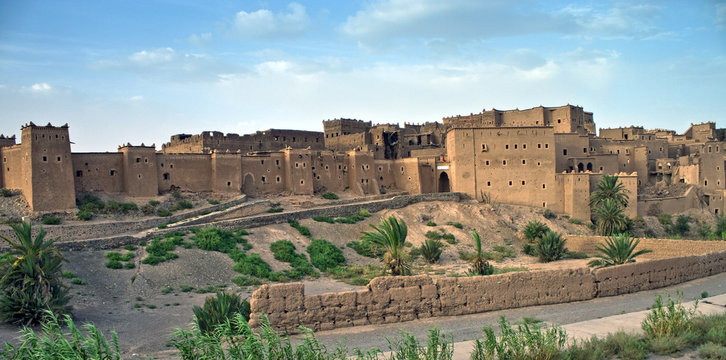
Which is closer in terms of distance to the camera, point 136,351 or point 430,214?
point 136,351

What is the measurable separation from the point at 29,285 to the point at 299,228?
14.0 meters

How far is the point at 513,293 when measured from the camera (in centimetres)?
1225

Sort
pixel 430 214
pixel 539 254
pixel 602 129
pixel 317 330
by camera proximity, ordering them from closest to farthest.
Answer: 1. pixel 317 330
2. pixel 539 254
3. pixel 430 214
4. pixel 602 129

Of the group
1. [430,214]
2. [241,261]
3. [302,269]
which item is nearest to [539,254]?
[430,214]

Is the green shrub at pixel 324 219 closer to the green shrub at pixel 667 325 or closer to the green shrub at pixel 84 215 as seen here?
the green shrub at pixel 84 215

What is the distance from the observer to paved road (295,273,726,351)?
10.3m

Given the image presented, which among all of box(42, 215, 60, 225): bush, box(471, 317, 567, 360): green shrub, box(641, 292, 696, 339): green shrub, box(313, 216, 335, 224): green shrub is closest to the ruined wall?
box(42, 215, 60, 225): bush

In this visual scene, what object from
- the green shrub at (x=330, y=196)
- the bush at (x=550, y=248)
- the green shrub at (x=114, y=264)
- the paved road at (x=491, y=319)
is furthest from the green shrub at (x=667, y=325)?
the green shrub at (x=330, y=196)

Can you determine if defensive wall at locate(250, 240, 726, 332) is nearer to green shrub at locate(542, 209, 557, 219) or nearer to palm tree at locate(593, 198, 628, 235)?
palm tree at locate(593, 198, 628, 235)

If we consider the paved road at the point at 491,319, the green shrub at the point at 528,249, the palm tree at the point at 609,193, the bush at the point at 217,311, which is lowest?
the green shrub at the point at 528,249

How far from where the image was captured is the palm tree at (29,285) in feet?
46.2

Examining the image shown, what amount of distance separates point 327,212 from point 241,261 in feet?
29.2

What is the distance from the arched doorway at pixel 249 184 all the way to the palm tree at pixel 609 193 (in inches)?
789

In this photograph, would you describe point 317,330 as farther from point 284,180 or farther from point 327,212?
point 284,180
